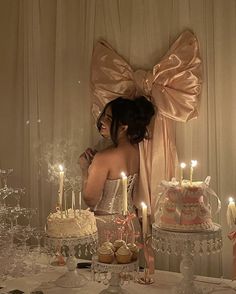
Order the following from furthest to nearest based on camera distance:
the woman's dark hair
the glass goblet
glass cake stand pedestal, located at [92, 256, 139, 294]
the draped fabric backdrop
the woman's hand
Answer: the glass goblet
the woman's hand
the woman's dark hair
the draped fabric backdrop
glass cake stand pedestal, located at [92, 256, 139, 294]

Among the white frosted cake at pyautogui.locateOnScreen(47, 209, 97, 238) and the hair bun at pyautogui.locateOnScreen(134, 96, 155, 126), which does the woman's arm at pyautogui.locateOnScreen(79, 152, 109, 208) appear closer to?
the hair bun at pyautogui.locateOnScreen(134, 96, 155, 126)

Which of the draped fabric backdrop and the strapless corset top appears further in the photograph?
the strapless corset top

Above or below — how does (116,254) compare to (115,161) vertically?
below

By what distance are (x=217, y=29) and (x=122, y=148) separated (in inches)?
31.1

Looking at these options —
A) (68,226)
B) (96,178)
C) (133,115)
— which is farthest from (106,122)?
(68,226)

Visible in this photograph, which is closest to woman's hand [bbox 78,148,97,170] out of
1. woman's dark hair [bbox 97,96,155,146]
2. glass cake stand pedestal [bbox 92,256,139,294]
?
woman's dark hair [bbox 97,96,155,146]

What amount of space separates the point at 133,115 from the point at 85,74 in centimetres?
46

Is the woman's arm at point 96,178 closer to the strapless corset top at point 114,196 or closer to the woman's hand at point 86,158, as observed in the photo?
the strapless corset top at point 114,196

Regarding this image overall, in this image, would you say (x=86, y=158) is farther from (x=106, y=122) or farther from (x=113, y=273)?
(x=113, y=273)

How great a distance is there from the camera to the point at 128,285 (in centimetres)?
202

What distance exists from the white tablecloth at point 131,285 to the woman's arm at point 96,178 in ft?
1.49

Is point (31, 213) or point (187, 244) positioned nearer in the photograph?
point (187, 244)

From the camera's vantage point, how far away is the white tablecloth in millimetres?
1964

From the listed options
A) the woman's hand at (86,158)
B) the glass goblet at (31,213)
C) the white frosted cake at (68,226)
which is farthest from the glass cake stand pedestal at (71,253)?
the glass goblet at (31,213)
